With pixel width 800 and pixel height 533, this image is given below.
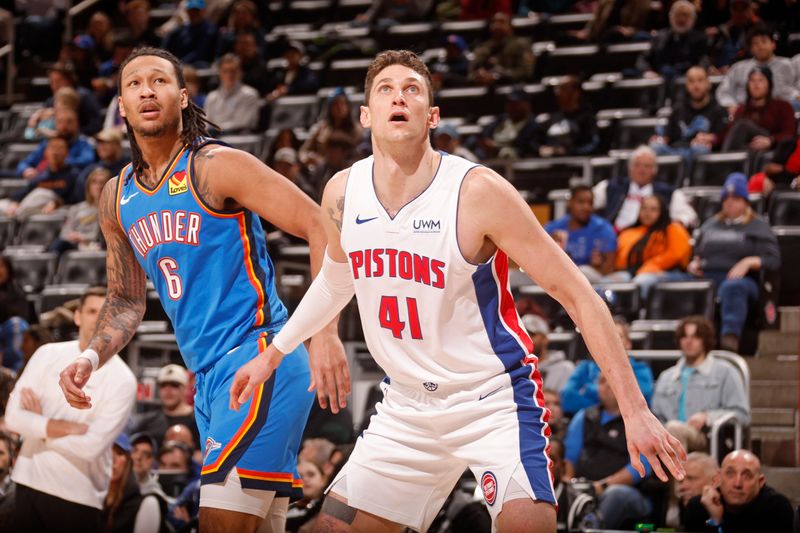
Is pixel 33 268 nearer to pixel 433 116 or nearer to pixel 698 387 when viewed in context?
pixel 698 387

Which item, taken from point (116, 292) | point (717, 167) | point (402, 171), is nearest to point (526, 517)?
point (402, 171)

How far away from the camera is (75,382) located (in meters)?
4.48

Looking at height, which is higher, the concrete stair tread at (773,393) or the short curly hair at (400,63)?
the short curly hair at (400,63)

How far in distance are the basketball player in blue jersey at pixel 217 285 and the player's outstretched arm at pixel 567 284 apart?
2.84 feet

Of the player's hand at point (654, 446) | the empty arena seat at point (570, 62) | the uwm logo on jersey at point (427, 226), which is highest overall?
the empty arena seat at point (570, 62)

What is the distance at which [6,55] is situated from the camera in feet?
58.2

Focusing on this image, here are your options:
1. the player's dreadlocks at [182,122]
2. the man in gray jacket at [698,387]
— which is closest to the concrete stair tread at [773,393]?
the man in gray jacket at [698,387]

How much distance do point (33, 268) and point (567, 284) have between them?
1010 centimetres

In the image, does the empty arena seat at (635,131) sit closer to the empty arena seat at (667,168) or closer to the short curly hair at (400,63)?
the empty arena seat at (667,168)

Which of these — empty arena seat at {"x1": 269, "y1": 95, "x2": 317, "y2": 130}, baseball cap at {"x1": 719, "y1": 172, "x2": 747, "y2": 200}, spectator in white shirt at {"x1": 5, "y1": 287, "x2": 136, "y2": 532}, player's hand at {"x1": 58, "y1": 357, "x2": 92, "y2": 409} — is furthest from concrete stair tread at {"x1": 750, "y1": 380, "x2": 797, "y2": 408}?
empty arena seat at {"x1": 269, "y1": 95, "x2": 317, "y2": 130}

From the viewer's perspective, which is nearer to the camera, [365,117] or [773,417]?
[365,117]

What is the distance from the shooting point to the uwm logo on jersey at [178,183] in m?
4.72

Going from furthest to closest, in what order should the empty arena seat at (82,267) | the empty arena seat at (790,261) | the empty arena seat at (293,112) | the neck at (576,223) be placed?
the empty arena seat at (293,112)
the empty arena seat at (82,267)
the neck at (576,223)
the empty arena seat at (790,261)

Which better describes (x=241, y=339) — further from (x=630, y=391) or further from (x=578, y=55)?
(x=578, y=55)
